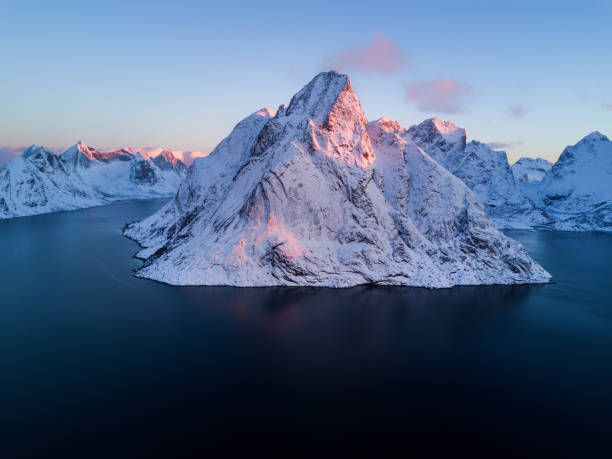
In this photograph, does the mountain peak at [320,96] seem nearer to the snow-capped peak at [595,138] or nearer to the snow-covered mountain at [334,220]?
the snow-covered mountain at [334,220]

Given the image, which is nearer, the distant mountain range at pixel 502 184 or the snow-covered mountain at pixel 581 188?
the distant mountain range at pixel 502 184

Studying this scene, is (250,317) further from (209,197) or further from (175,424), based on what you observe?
(209,197)

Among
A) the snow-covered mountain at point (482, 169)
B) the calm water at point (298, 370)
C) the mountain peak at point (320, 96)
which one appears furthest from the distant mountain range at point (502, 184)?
the calm water at point (298, 370)

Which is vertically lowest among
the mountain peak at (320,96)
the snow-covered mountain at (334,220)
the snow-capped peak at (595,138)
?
the snow-covered mountain at (334,220)

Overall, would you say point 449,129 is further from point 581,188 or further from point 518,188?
point 581,188

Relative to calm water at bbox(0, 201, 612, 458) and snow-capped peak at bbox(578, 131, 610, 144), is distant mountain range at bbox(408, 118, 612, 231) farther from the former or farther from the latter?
calm water at bbox(0, 201, 612, 458)

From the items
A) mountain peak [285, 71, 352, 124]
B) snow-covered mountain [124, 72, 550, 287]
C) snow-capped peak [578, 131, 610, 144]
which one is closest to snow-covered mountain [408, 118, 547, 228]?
snow-capped peak [578, 131, 610, 144]
